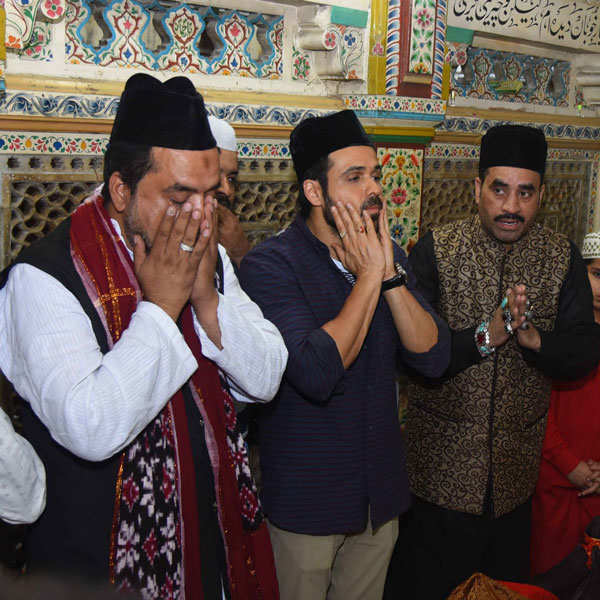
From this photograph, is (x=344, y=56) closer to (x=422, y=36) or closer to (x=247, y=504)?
(x=422, y=36)

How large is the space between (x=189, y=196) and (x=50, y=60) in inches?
50.0

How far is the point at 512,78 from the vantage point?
4402 millimetres

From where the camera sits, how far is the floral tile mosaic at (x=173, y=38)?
281 centimetres

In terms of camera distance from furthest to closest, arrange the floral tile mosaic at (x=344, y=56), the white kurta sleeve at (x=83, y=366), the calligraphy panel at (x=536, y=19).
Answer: the calligraphy panel at (x=536, y=19), the floral tile mosaic at (x=344, y=56), the white kurta sleeve at (x=83, y=366)

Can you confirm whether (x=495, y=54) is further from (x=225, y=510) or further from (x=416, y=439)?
(x=225, y=510)

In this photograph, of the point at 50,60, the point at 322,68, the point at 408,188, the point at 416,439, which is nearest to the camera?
the point at 50,60

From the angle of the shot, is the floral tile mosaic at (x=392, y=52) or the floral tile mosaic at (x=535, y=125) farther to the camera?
the floral tile mosaic at (x=535, y=125)

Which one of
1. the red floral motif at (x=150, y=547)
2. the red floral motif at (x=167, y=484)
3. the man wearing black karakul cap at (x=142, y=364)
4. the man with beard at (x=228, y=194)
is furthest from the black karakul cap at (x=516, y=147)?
the red floral motif at (x=150, y=547)

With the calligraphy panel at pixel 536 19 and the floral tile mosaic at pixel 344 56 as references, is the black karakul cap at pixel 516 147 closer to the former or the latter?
the floral tile mosaic at pixel 344 56

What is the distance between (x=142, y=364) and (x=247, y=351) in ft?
1.06

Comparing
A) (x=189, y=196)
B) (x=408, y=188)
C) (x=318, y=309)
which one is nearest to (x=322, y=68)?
(x=408, y=188)

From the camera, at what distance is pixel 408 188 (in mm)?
3645

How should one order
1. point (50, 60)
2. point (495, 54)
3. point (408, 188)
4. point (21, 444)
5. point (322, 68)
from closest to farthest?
point (21, 444), point (50, 60), point (322, 68), point (408, 188), point (495, 54)

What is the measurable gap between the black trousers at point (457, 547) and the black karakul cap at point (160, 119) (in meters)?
1.82
